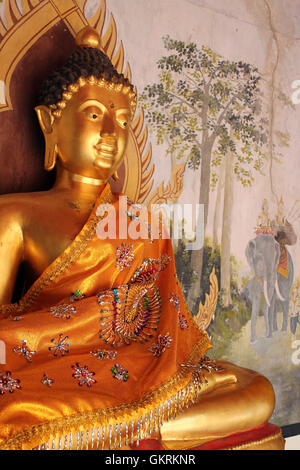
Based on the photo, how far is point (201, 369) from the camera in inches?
77.4

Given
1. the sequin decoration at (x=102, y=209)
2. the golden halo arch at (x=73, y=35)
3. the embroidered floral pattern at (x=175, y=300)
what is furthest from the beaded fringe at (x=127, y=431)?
the golden halo arch at (x=73, y=35)

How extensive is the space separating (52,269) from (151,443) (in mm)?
739

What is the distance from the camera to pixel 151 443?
5.79 feet

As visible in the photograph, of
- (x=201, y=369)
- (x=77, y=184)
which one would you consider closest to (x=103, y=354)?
(x=201, y=369)

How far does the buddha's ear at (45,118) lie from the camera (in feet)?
7.30

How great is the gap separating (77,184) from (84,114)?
12.0 inches

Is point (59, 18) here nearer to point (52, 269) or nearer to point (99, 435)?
point (52, 269)

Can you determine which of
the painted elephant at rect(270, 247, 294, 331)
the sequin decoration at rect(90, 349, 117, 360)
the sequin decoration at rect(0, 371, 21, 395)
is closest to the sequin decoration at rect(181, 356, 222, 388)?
the sequin decoration at rect(90, 349, 117, 360)

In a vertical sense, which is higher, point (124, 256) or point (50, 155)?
point (50, 155)

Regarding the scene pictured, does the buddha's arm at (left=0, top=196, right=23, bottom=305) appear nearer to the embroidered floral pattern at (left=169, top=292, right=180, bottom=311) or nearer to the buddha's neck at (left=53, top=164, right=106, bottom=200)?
the buddha's neck at (left=53, top=164, right=106, bottom=200)

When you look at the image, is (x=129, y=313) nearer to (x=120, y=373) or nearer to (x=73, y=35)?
(x=120, y=373)

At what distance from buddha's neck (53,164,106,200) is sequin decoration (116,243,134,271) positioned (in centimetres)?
29

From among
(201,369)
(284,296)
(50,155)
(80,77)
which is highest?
(80,77)

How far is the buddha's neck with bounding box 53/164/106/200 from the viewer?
226 centimetres
